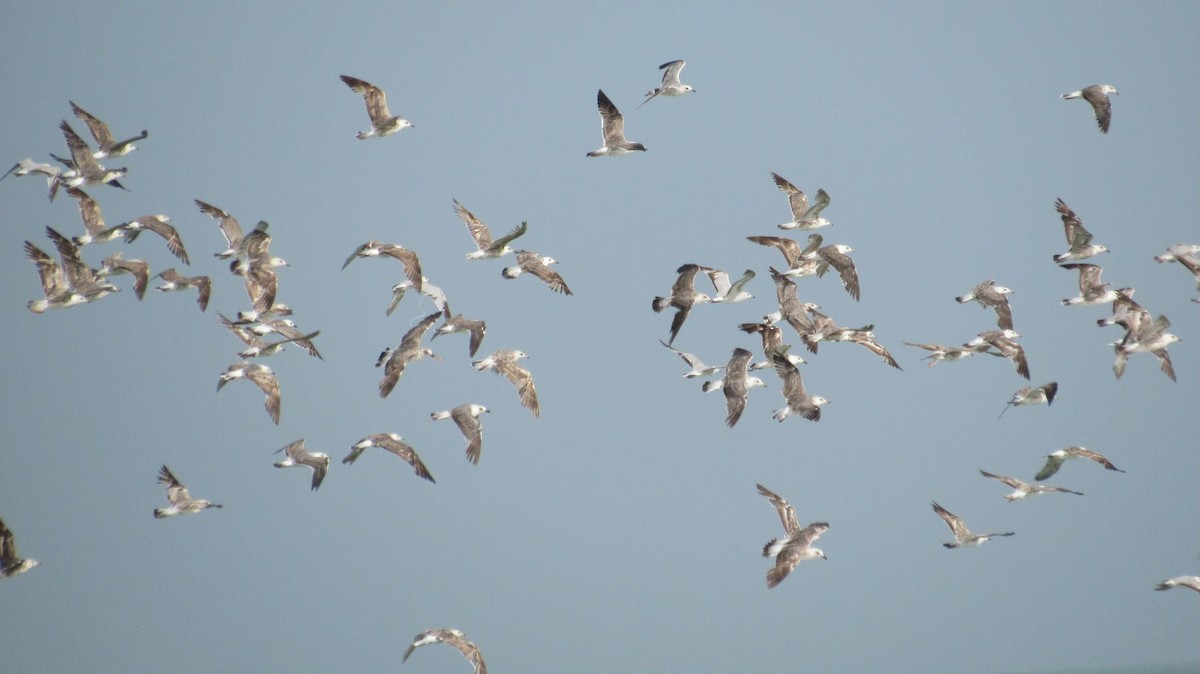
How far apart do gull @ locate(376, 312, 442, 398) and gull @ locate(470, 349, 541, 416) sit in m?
1.13

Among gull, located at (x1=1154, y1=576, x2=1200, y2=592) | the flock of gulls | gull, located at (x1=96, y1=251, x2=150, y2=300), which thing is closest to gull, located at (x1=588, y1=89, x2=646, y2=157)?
the flock of gulls

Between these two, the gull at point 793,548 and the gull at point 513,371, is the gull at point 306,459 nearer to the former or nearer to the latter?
the gull at point 513,371

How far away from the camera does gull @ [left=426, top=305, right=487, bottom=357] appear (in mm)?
27500

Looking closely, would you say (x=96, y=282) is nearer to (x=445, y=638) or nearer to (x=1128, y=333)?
(x=445, y=638)

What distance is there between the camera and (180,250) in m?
30.3

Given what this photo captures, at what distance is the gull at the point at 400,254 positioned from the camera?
2753 centimetres

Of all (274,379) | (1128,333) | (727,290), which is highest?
(1128,333)

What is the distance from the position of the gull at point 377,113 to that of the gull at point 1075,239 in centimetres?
1189

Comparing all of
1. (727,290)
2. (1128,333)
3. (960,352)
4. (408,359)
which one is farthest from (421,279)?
(1128,333)

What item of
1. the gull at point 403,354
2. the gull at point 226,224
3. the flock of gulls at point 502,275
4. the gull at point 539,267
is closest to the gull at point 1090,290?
the flock of gulls at point 502,275

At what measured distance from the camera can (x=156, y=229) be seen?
29391 mm

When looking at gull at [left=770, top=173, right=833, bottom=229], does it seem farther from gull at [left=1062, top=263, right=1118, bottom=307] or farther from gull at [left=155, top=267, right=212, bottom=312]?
gull at [left=155, top=267, right=212, bottom=312]

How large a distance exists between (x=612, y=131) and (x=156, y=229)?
8754 mm

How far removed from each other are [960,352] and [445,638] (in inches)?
395
